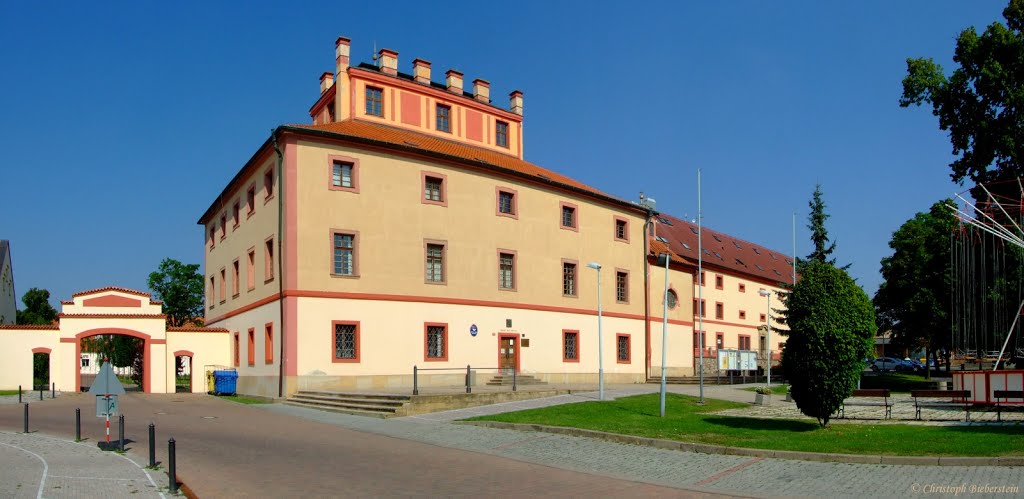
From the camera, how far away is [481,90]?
4475cm

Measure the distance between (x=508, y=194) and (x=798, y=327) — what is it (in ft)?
70.6

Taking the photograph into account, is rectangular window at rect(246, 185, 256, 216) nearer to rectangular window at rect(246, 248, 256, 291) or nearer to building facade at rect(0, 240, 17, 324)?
rectangular window at rect(246, 248, 256, 291)

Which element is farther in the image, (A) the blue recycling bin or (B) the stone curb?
(A) the blue recycling bin

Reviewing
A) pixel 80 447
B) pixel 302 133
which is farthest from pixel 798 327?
pixel 302 133

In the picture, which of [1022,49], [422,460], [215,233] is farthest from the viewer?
[215,233]

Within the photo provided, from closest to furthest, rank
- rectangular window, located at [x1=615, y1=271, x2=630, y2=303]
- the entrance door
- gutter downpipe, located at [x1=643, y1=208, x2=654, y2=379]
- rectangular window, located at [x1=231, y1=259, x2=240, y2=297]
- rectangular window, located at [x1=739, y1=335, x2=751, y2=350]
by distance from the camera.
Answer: the entrance door, rectangular window, located at [x1=231, y1=259, x2=240, y2=297], rectangular window, located at [x1=615, y1=271, x2=630, y2=303], gutter downpipe, located at [x1=643, y1=208, x2=654, y2=379], rectangular window, located at [x1=739, y1=335, x2=751, y2=350]

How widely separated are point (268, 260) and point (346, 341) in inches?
203

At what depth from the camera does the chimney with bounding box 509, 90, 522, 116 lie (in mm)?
46500

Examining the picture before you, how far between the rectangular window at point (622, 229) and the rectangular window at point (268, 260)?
18428 mm

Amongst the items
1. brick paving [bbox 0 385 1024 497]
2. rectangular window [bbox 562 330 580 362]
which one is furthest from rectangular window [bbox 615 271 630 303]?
brick paving [bbox 0 385 1024 497]

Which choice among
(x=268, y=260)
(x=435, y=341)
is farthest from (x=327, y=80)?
(x=435, y=341)

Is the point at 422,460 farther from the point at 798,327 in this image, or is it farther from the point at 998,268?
the point at 998,268

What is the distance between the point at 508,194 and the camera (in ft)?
126

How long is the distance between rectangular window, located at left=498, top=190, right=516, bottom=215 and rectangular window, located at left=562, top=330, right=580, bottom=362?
21.2 ft
